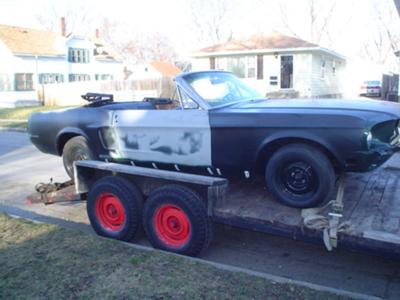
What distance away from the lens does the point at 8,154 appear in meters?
11.5

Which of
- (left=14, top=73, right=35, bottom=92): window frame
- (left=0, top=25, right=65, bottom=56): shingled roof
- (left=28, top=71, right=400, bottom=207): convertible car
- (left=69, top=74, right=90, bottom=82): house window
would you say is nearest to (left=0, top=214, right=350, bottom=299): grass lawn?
(left=28, top=71, right=400, bottom=207): convertible car

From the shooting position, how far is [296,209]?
408 cm

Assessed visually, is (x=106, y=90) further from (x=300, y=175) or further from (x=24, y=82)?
(x=300, y=175)

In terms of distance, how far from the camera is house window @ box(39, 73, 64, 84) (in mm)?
35188

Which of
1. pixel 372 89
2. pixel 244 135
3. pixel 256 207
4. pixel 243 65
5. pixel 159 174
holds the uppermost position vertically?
pixel 243 65

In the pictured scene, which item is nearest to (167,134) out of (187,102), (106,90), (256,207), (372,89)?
(187,102)

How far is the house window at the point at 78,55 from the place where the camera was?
3854 centimetres

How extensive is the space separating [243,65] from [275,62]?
2031 millimetres

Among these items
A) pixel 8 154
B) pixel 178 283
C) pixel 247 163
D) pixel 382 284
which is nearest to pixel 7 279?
pixel 178 283

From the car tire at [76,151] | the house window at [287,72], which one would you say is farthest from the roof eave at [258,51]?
the car tire at [76,151]

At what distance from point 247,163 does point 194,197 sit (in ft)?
2.15

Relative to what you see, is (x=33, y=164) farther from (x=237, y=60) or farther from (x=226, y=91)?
(x=237, y=60)

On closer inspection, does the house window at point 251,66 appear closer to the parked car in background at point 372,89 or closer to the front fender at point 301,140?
the parked car in background at point 372,89

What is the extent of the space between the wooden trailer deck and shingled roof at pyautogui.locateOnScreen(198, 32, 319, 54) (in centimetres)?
2153
